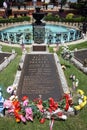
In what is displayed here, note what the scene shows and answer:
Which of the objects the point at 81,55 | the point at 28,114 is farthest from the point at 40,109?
the point at 81,55

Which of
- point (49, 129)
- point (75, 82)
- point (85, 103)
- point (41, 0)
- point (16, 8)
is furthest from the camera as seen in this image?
point (41, 0)

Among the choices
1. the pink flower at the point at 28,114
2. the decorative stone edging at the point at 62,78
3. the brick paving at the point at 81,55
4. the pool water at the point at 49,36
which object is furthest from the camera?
the pool water at the point at 49,36

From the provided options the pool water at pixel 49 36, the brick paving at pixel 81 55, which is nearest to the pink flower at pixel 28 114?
the brick paving at pixel 81 55

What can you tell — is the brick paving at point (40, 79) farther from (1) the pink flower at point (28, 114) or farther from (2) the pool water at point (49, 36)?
(2) the pool water at point (49, 36)

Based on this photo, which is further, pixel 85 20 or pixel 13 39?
pixel 85 20

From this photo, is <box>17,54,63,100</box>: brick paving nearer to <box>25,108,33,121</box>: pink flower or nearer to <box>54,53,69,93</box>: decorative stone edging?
<box>54,53,69,93</box>: decorative stone edging

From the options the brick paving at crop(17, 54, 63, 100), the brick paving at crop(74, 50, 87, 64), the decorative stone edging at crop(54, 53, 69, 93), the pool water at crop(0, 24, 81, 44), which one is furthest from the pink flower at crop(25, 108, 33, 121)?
the pool water at crop(0, 24, 81, 44)

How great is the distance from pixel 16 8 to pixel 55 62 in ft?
153

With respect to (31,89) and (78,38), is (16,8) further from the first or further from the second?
(31,89)

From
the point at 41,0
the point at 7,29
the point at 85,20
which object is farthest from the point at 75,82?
the point at 41,0

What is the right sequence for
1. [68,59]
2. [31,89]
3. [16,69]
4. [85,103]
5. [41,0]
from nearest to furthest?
[85,103], [31,89], [16,69], [68,59], [41,0]

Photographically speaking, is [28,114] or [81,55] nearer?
[28,114]

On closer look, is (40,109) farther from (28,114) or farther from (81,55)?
(81,55)

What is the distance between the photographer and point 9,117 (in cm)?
1827
